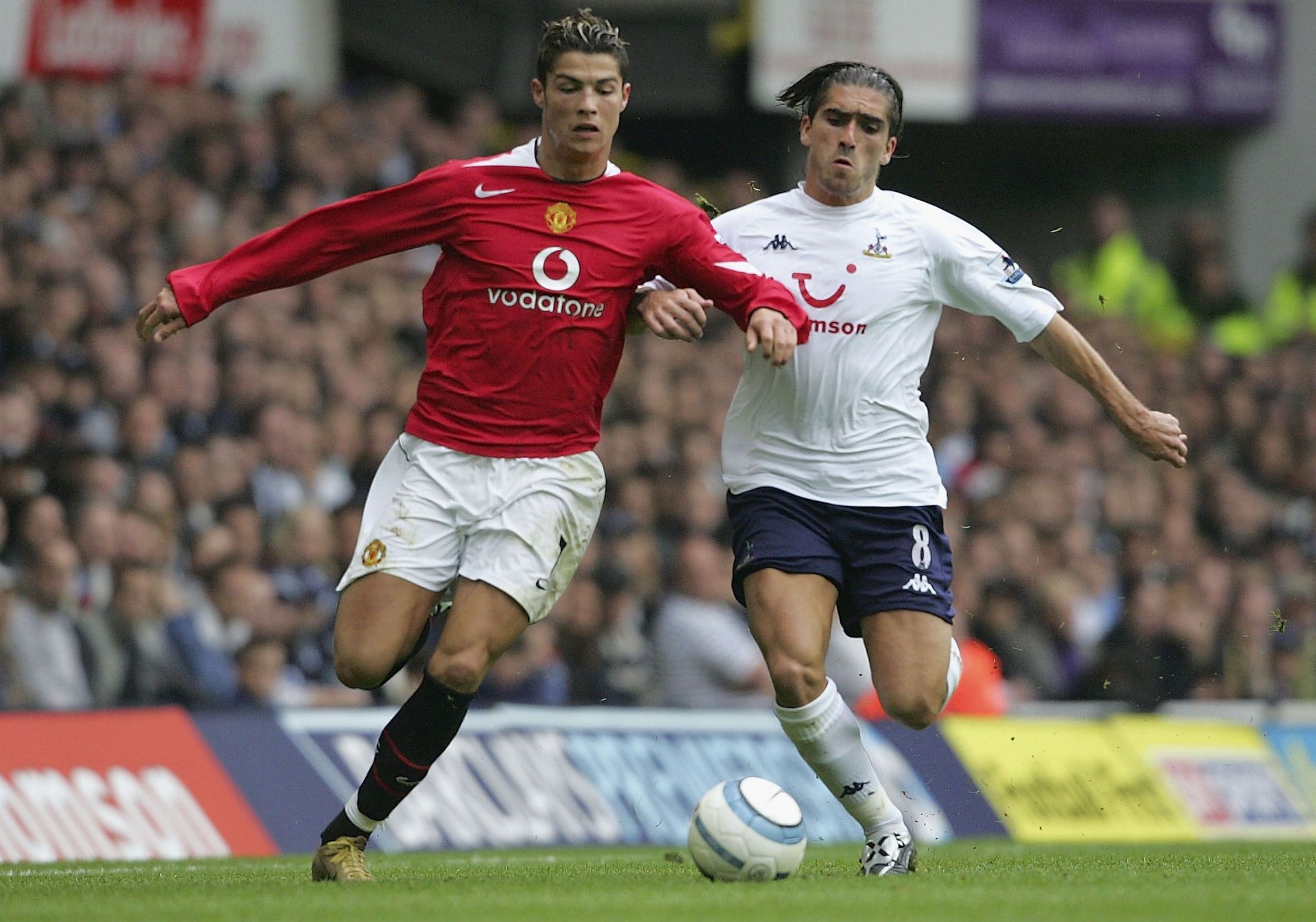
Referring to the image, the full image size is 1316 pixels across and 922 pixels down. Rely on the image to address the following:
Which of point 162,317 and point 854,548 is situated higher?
point 162,317

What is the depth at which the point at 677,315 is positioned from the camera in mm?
7156

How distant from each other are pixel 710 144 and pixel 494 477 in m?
15.8

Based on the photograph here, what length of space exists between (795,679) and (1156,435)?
5.33 ft

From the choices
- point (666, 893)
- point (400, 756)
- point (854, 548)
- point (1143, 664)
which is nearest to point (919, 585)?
point (854, 548)

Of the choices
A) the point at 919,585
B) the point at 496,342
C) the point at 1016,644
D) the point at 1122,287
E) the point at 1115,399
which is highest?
the point at 496,342

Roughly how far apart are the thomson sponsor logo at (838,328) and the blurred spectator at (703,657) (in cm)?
521

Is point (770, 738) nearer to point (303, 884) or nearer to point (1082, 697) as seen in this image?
point (1082, 697)

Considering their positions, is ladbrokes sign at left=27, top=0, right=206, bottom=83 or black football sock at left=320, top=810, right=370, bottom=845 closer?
black football sock at left=320, top=810, right=370, bottom=845

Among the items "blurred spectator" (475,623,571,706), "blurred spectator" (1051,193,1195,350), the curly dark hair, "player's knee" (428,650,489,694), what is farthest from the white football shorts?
"blurred spectator" (1051,193,1195,350)

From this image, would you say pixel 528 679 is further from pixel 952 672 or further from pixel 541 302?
pixel 541 302

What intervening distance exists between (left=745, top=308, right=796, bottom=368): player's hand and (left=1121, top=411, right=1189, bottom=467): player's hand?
1397 mm

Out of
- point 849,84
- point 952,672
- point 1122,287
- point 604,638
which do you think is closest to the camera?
point 849,84

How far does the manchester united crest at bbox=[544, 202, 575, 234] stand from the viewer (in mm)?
7395

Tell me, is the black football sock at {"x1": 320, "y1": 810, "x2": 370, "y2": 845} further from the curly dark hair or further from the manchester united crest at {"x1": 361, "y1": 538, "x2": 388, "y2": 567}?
the curly dark hair
